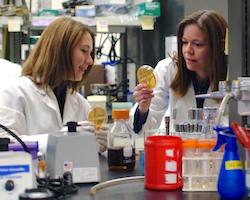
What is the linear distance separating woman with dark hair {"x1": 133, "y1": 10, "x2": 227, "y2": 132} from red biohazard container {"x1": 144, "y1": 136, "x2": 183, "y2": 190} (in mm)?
834

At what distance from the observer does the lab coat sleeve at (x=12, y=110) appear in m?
1.98

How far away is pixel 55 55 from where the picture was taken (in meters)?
2.16

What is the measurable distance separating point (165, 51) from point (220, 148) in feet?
5.91

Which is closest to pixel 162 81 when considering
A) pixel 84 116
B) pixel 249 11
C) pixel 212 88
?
pixel 212 88

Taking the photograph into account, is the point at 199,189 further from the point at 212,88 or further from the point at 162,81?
the point at 162,81

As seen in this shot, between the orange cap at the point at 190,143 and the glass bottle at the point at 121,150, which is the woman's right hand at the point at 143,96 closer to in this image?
the glass bottle at the point at 121,150

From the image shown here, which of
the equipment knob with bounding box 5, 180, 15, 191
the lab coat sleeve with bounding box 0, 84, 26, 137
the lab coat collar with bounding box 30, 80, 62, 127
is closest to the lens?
the equipment knob with bounding box 5, 180, 15, 191

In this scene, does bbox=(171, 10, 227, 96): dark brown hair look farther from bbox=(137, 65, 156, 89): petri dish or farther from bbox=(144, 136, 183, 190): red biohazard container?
bbox=(144, 136, 183, 190): red biohazard container

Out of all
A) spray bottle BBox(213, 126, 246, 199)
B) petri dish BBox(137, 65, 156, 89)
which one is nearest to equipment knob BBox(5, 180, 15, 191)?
spray bottle BBox(213, 126, 246, 199)

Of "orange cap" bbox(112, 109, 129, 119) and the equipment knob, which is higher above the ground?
"orange cap" bbox(112, 109, 129, 119)

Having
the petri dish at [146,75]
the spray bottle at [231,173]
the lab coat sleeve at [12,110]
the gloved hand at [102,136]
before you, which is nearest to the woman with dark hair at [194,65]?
the petri dish at [146,75]

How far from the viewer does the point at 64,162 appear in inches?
49.9

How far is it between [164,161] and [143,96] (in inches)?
30.9

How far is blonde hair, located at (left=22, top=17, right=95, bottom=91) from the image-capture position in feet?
7.07
